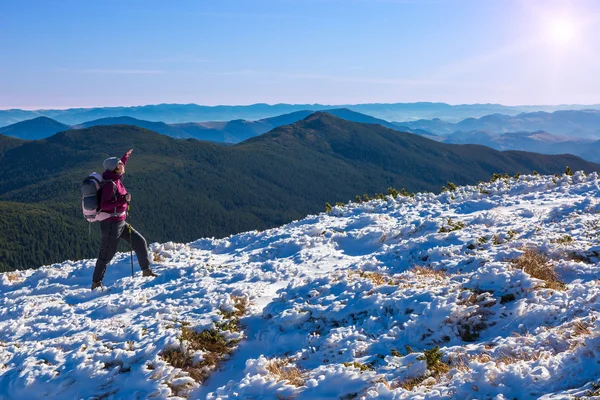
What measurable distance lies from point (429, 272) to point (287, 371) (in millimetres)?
5448

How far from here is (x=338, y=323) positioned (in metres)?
9.55

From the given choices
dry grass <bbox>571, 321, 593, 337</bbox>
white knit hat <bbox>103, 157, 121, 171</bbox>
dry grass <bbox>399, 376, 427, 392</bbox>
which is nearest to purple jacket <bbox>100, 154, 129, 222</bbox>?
white knit hat <bbox>103, 157, 121, 171</bbox>

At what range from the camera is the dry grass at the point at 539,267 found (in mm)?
9719

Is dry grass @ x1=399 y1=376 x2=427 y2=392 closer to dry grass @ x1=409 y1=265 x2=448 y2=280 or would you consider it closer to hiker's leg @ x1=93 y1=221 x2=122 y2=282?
dry grass @ x1=409 y1=265 x2=448 y2=280

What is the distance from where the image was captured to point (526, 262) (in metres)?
10.8

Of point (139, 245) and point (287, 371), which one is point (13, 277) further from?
point (287, 371)

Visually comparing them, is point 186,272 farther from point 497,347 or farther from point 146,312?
point 497,347

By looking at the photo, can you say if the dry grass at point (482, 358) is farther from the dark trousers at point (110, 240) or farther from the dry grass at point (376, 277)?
the dark trousers at point (110, 240)

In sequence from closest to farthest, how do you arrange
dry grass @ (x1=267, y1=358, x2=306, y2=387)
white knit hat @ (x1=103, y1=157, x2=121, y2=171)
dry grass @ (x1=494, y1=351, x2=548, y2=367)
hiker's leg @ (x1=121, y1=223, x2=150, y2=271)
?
dry grass @ (x1=494, y1=351, x2=548, y2=367), dry grass @ (x1=267, y1=358, x2=306, y2=387), white knit hat @ (x1=103, y1=157, x2=121, y2=171), hiker's leg @ (x1=121, y1=223, x2=150, y2=271)

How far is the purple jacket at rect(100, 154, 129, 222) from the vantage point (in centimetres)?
1323

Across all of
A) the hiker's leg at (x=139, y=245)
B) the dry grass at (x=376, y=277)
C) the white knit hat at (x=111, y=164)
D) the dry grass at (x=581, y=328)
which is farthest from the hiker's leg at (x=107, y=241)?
the dry grass at (x=581, y=328)

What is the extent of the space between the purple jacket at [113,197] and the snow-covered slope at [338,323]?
7.92ft

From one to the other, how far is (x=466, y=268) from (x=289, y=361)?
5.72m

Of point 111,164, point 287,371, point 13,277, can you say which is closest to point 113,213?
point 111,164
